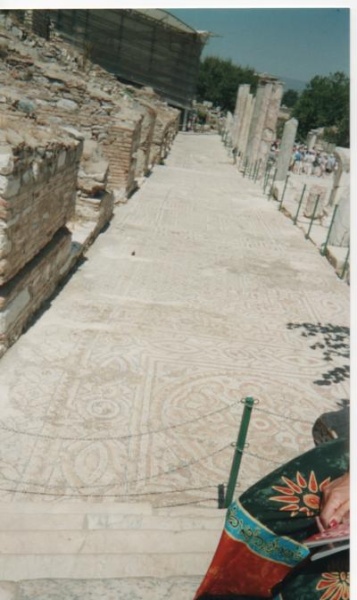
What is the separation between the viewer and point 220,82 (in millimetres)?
59750

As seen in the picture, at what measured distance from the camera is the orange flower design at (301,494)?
2.00m

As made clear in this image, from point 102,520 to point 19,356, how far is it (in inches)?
95.6

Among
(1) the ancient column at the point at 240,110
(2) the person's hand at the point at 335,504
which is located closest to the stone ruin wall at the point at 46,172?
(2) the person's hand at the point at 335,504

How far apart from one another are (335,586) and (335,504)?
278 millimetres

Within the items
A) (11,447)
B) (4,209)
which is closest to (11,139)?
(4,209)

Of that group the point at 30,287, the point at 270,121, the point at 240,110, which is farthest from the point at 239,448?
the point at 240,110

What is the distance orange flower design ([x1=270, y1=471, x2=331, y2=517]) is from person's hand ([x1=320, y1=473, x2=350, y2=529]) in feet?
0.26

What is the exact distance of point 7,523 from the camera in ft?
8.82

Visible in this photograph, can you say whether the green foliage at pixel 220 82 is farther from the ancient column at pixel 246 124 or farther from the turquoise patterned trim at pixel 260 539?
the turquoise patterned trim at pixel 260 539

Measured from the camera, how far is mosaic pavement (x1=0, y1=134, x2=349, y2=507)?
3641mm

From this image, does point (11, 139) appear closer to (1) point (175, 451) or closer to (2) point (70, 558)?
(1) point (175, 451)

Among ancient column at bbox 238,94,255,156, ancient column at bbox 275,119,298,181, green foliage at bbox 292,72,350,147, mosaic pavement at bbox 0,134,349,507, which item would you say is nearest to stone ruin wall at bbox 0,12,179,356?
mosaic pavement at bbox 0,134,349,507

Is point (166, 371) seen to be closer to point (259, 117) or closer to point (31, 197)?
point (31, 197)

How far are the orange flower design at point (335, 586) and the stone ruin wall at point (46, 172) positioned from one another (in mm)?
3521
